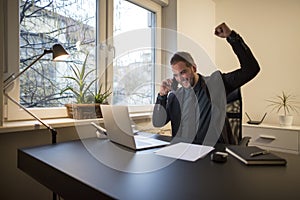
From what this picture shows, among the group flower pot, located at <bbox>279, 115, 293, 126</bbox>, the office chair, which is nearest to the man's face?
the office chair

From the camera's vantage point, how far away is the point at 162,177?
2.58 ft

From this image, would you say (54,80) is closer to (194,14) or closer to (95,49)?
(95,49)

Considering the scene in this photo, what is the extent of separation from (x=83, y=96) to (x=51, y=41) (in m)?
0.42

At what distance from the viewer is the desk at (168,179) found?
649mm

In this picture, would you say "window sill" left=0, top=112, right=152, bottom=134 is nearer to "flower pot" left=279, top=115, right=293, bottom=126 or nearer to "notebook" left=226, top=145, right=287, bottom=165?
"notebook" left=226, top=145, right=287, bottom=165

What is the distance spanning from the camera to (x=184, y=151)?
3.66ft

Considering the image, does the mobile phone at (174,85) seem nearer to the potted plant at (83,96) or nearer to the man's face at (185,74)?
the man's face at (185,74)

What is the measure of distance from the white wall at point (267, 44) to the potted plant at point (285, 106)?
0.06m

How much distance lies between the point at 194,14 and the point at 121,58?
1.17 metres

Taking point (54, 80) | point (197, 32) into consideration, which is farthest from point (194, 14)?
point (54, 80)

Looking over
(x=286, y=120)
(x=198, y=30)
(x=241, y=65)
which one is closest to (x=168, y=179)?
(x=241, y=65)

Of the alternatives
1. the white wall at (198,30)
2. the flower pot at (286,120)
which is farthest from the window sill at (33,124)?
the flower pot at (286,120)

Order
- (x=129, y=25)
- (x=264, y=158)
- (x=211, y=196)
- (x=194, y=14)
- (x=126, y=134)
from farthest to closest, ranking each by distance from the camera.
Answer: (x=194, y=14)
(x=129, y=25)
(x=126, y=134)
(x=264, y=158)
(x=211, y=196)

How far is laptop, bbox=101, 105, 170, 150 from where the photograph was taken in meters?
1.13
